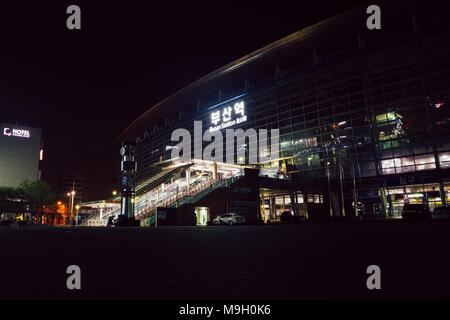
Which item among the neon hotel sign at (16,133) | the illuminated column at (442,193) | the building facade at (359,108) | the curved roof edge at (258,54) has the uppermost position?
the neon hotel sign at (16,133)

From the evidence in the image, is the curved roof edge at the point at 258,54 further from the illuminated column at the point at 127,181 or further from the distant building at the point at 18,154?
the distant building at the point at 18,154

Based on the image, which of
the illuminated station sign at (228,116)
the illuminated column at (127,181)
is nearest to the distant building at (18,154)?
the illuminated station sign at (228,116)

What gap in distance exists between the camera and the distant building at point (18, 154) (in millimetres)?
104562

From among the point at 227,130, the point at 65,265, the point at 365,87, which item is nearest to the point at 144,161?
the point at 227,130

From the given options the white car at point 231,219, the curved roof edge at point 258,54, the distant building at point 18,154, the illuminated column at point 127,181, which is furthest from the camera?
the distant building at point 18,154

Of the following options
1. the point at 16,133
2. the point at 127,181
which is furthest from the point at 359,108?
the point at 16,133

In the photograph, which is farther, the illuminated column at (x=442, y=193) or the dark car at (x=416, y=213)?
the illuminated column at (x=442, y=193)

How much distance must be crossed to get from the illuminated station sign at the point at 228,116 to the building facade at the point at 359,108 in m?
0.26

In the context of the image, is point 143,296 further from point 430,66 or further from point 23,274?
point 430,66

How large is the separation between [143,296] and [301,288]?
1334mm

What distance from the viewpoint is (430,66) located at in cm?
3688

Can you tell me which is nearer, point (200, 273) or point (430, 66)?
point (200, 273)

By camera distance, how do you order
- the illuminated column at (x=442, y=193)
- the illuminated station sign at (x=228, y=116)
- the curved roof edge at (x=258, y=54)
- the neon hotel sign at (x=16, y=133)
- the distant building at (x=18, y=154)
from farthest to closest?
the neon hotel sign at (x=16, y=133)
the distant building at (x=18, y=154)
the illuminated station sign at (x=228, y=116)
the curved roof edge at (x=258, y=54)
the illuminated column at (x=442, y=193)

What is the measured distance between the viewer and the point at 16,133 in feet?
356
